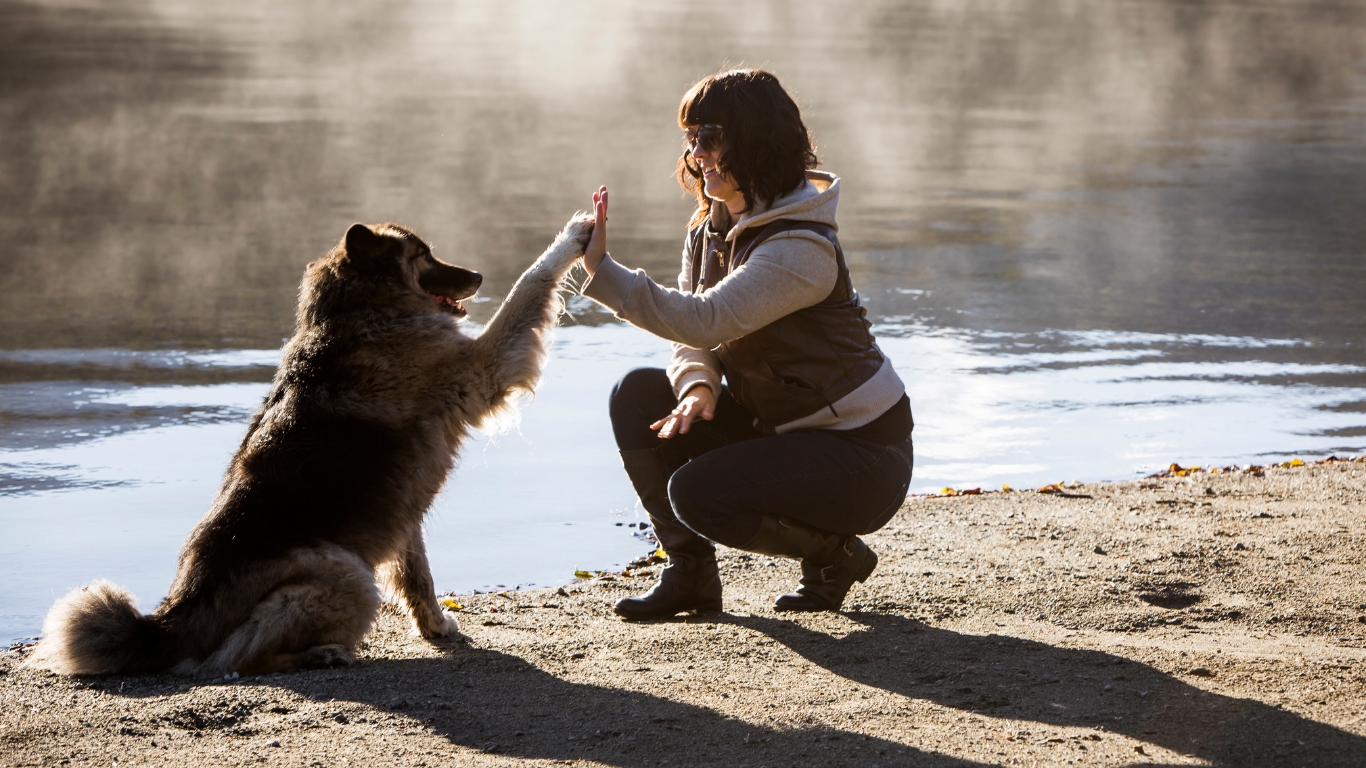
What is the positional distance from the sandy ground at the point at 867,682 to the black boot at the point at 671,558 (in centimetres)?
11

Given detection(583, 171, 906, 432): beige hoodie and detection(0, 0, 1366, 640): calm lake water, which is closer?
detection(583, 171, 906, 432): beige hoodie

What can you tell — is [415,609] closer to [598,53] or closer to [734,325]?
[734,325]

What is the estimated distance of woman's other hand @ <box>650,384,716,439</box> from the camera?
173 inches

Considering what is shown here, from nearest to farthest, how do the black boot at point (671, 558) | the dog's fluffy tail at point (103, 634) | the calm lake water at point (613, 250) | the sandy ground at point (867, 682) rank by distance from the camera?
the sandy ground at point (867, 682) → the dog's fluffy tail at point (103, 634) → the black boot at point (671, 558) → the calm lake water at point (613, 250)

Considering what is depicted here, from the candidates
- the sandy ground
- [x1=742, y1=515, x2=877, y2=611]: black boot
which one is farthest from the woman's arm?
the sandy ground

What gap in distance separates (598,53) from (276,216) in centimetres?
3052

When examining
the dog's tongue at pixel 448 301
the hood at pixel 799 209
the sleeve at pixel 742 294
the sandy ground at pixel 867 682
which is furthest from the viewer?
the dog's tongue at pixel 448 301

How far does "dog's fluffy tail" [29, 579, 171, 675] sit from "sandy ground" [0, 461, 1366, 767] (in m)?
0.07

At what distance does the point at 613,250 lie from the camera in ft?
43.5

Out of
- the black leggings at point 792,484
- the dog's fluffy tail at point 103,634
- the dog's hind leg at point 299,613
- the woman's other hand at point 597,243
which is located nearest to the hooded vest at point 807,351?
the black leggings at point 792,484

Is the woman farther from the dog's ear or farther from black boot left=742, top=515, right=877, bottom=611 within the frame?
the dog's ear

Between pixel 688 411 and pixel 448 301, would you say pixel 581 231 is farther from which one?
pixel 688 411

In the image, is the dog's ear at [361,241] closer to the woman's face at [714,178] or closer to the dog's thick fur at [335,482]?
the dog's thick fur at [335,482]

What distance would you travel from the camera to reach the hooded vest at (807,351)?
4.44 meters
